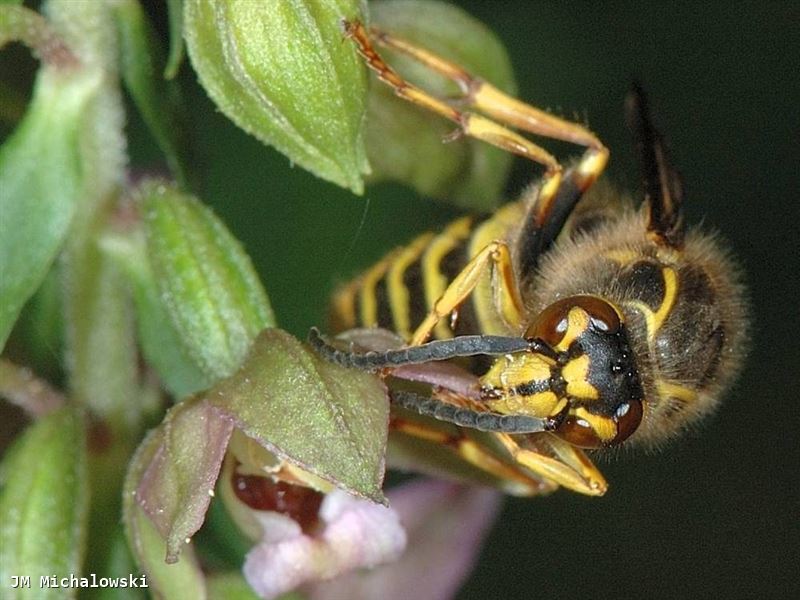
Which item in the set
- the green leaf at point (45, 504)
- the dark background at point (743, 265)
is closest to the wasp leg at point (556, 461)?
the green leaf at point (45, 504)

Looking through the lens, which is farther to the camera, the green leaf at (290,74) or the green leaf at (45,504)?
the green leaf at (45,504)

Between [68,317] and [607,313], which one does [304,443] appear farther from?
[68,317]

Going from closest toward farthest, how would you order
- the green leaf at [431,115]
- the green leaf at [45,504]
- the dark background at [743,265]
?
the green leaf at [45,504] < the green leaf at [431,115] < the dark background at [743,265]

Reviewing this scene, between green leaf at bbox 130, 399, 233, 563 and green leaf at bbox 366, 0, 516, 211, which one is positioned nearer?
green leaf at bbox 130, 399, 233, 563

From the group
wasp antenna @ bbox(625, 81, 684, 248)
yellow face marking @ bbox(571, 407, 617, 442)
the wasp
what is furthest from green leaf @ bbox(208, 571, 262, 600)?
wasp antenna @ bbox(625, 81, 684, 248)

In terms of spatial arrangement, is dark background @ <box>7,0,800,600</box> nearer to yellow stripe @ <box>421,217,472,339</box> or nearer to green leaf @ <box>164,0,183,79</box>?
yellow stripe @ <box>421,217,472,339</box>

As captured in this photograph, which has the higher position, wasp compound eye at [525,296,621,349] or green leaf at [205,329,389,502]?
wasp compound eye at [525,296,621,349]

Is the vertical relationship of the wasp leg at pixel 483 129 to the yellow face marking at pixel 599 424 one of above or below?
above

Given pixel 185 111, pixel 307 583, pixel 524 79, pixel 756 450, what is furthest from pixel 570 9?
pixel 307 583

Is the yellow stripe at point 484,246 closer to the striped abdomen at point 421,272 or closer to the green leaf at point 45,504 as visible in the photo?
the striped abdomen at point 421,272

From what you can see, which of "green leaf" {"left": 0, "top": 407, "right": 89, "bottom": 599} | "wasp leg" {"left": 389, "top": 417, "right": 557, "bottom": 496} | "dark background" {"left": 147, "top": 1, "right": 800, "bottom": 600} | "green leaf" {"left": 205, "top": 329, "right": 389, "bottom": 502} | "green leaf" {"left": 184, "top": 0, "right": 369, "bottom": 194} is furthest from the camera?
"dark background" {"left": 147, "top": 1, "right": 800, "bottom": 600}
